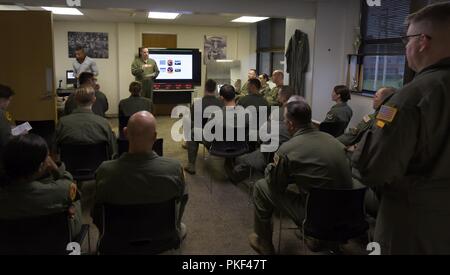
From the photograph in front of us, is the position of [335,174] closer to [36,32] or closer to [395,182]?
[395,182]

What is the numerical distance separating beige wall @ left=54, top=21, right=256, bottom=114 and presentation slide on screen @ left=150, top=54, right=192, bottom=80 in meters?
0.72

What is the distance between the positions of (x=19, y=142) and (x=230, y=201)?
97.6 inches

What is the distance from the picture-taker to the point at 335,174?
2449 millimetres

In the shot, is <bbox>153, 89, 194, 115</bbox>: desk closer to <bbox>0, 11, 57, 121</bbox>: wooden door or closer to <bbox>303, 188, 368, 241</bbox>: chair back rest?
<bbox>0, 11, 57, 121</bbox>: wooden door

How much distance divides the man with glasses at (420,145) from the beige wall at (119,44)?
893 centimetres

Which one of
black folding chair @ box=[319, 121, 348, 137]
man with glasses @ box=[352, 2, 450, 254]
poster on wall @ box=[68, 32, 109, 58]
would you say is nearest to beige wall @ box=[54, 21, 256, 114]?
poster on wall @ box=[68, 32, 109, 58]

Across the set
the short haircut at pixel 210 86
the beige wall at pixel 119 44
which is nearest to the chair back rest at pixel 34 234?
the short haircut at pixel 210 86

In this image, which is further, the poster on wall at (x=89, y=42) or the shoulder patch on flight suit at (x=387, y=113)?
the poster on wall at (x=89, y=42)

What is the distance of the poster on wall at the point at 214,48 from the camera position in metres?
10.5

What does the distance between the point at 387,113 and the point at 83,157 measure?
2.79 metres

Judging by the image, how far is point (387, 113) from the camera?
135 cm

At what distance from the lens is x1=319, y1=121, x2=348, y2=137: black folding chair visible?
170 inches

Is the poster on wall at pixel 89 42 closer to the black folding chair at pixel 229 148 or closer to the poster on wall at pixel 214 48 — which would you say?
the poster on wall at pixel 214 48
